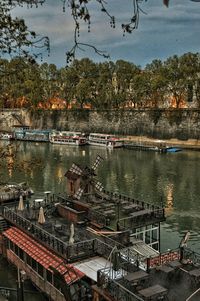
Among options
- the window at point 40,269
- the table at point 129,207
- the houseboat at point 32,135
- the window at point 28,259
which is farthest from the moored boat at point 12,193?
the houseboat at point 32,135

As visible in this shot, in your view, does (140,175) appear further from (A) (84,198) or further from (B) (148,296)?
(B) (148,296)

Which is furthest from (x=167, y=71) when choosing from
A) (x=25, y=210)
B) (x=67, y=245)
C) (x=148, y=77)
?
(x=67, y=245)

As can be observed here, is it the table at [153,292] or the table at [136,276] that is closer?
the table at [153,292]

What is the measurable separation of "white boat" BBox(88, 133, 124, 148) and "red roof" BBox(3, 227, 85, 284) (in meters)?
54.2

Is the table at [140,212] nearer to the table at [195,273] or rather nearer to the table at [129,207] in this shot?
the table at [129,207]

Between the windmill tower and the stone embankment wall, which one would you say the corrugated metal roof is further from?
the stone embankment wall

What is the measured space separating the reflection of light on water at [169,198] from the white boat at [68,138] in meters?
39.2

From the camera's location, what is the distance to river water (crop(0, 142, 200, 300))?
3262 cm

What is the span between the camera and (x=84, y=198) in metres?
28.2

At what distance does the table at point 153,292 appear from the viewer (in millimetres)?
13047

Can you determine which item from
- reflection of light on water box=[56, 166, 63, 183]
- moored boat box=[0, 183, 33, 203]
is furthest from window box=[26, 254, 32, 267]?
reflection of light on water box=[56, 166, 63, 183]

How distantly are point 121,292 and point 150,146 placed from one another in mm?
60705

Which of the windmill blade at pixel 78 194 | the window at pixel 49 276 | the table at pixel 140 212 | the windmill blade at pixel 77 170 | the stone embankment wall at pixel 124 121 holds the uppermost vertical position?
the stone embankment wall at pixel 124 121

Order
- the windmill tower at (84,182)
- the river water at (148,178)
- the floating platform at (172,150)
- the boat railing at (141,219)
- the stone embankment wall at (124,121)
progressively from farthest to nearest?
the stone embankment wall at (124,121) < the floating platform at (172,150) < the river water at (148,178) < the windmill tower at (84,182) < the boat railing at (141,219)
